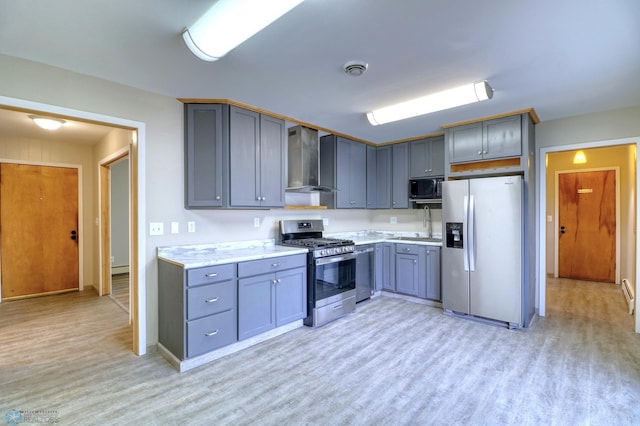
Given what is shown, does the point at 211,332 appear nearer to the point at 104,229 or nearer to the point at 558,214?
the point at 104,229

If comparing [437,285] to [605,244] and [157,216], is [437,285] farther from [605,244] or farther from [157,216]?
[605,244]

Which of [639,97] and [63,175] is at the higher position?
[639,97]

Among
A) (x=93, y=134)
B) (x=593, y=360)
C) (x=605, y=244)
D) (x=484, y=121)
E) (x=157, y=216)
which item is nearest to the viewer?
(x=593, y=360)

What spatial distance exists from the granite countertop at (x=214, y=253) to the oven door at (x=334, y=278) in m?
0.35

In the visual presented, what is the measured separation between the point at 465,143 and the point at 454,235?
3.83 feet

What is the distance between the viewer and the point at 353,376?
2.45 metres

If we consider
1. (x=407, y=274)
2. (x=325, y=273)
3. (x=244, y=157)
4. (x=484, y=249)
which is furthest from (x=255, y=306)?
(x=484, y=249)

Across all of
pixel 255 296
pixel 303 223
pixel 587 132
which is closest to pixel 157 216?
pixel 255 296

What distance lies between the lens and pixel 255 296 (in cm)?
296

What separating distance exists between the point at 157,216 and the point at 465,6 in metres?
2.92

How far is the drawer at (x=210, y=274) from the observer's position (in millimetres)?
2529

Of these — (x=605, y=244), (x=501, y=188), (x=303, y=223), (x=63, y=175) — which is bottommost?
(x=605, y=244)

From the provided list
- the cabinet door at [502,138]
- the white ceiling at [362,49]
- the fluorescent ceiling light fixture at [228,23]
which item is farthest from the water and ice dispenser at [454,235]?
the fluorescent ceiling light fixture at [228,23]

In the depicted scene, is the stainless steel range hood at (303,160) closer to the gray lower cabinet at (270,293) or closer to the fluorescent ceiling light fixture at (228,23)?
the gray lower cabinet at (270,293)
